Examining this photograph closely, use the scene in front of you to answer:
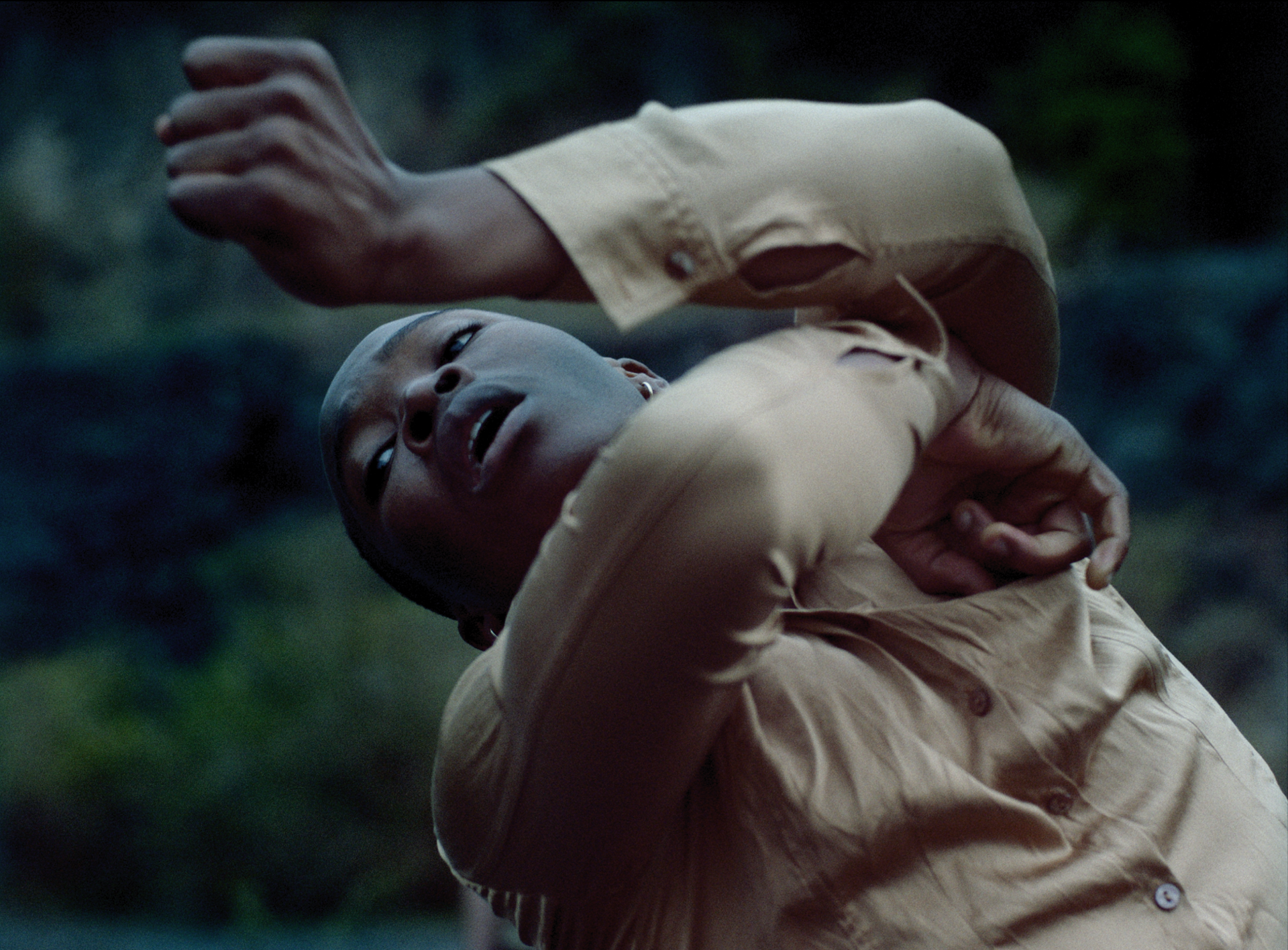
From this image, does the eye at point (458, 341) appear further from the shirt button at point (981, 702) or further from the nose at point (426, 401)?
the shirt button at point (981, 702)

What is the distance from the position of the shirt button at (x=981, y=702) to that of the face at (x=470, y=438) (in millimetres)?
366

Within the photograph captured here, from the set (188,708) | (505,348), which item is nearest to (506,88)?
(188,708)

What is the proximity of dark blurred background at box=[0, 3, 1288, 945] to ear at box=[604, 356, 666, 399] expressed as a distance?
4.26 metres

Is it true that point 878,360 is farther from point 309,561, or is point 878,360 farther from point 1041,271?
point 309,561

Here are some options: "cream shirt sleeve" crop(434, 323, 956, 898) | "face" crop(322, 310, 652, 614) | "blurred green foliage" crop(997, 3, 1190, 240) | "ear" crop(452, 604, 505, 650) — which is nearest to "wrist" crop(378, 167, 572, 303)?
"cream shirt sleeve" crop(434, 323, 956, 898)

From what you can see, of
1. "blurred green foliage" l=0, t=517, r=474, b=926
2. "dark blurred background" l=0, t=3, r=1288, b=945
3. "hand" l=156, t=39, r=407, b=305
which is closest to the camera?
"hand" l=156, t=39, r=407, b=305

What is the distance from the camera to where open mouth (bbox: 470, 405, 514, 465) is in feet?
3.92

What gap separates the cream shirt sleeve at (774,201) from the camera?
0.84 meters

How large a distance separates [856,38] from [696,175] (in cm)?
714

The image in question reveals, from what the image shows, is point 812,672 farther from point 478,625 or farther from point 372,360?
point 372,360

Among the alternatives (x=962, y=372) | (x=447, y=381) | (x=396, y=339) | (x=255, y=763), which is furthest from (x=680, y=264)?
(x=255, y=763)

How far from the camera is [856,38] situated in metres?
7.55

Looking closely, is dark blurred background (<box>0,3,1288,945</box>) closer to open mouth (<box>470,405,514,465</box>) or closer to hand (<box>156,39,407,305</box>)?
open mouth (<box>470,405,514,465</box>)

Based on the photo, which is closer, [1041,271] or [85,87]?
[1041,271]
